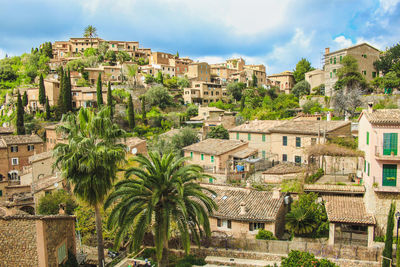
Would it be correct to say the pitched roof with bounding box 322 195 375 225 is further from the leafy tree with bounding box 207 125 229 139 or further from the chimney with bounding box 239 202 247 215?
the leafy tree with bounding box 207 125 229 139

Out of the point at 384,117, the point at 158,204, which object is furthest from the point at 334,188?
the point at 158,204

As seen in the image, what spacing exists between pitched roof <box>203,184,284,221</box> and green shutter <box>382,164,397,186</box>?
7.23m

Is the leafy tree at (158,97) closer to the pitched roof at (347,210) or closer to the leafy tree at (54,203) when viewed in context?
the leafy tree at (54,203)

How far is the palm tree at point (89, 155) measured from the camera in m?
16.2

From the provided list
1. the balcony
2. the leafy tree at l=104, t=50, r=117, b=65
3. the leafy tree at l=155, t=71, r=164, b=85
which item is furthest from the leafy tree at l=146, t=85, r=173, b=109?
the balcony

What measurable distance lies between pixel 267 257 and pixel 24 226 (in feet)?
46.5

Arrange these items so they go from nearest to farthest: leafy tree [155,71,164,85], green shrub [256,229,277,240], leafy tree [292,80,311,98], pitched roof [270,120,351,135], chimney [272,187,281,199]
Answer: green shrub [256,229,277,240], chimney [272,187,281,199], pitched roof [270,120,351,135], leafy tree [292,80,311,98], leafy tree [155,71,164,85]

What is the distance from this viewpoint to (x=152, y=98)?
70375mm

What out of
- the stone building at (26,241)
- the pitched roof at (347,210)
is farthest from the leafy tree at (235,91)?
the stone building at (26,241)

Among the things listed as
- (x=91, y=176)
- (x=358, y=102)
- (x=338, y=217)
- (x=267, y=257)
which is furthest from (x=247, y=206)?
(x=358, y=102)

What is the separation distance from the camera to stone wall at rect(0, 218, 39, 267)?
15.8 metres

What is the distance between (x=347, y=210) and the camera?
21094 mm

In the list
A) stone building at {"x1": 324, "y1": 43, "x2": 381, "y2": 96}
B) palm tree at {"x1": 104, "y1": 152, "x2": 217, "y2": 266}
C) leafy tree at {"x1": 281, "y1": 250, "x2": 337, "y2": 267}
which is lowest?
leafy tree at {"x1": 281, "y1": 250, "x2": 337, "y2": 267}

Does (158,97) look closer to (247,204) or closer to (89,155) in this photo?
(247,204)
